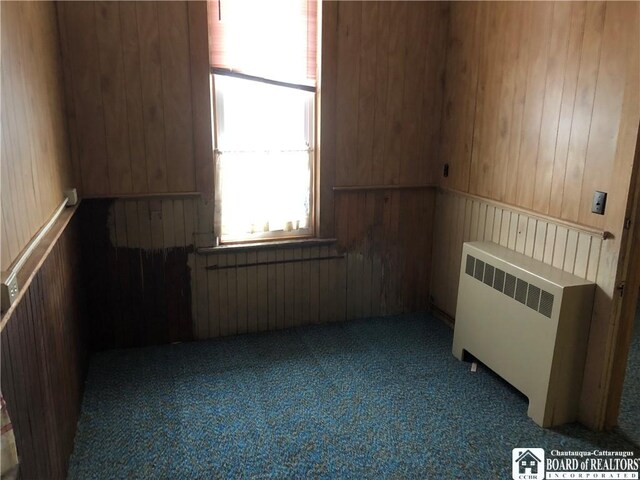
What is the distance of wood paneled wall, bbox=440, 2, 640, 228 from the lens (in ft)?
7.34

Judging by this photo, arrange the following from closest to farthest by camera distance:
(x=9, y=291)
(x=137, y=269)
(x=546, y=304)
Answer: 1. (x=9, y=291)
2. (x=546, y=304)
3. (x=137, y=269)

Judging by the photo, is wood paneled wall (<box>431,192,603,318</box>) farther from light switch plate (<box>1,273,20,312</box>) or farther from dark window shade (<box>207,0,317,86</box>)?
light switch plate (<box>1,273,20,312</box>)

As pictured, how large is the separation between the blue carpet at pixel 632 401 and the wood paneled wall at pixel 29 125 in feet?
8.92

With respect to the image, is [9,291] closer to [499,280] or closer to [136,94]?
[136,94]

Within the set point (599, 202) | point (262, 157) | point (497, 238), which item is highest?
point (262, 157)

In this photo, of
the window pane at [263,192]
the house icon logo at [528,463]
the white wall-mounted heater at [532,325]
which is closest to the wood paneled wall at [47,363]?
the window pane at [263,192]

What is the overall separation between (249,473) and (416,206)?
214cm

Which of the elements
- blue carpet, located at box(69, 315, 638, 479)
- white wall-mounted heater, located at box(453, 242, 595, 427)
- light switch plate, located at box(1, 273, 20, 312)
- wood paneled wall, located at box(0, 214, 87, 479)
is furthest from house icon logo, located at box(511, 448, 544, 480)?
light switch plate, located at box(1, 273, 20, 312)

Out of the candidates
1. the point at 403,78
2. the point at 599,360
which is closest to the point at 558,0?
the point at 403,78

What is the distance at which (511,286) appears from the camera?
266cm

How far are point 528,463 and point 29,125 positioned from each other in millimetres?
2447

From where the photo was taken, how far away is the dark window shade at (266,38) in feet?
9.70

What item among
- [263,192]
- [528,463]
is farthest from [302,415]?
[263,192]

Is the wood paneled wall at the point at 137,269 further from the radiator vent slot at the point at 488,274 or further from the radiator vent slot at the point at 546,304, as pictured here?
the radiator vent slot at the point at 546,304
